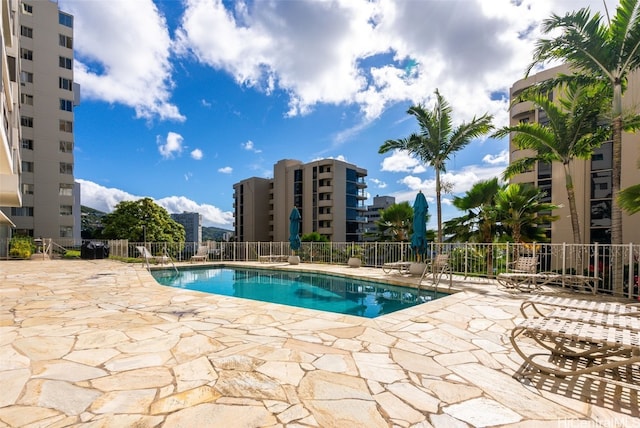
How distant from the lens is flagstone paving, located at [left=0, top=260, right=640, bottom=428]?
80.0 inches

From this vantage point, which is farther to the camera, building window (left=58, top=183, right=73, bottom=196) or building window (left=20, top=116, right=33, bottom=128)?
building window (left=58, top=183, right=73, bottom=196)

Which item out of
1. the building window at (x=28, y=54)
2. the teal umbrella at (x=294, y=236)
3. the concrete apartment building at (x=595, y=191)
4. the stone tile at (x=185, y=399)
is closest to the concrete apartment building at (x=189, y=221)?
the building window at (x=28, y=54)

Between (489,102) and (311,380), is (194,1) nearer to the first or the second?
(311,380)

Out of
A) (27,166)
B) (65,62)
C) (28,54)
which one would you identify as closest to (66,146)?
(27,166)

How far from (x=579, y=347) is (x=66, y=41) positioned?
4290 cm

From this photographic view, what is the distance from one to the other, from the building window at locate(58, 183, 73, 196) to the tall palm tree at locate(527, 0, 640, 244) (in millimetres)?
37639

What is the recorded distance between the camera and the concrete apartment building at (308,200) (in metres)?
46.4

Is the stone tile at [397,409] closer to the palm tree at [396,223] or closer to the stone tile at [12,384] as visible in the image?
the stone tile at [12,384]

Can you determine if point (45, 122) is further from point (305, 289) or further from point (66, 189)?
point (305, 289)

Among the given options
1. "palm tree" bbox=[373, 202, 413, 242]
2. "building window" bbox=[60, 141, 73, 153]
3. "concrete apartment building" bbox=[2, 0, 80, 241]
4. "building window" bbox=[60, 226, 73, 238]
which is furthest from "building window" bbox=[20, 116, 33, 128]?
"palm tree" bbox=[373, 202, 413, 242]

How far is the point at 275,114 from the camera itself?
22453 mm

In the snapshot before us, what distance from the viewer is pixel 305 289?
9.07 metres

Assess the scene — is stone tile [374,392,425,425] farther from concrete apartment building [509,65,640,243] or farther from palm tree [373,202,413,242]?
concrete apartment building [509,65,640,243]

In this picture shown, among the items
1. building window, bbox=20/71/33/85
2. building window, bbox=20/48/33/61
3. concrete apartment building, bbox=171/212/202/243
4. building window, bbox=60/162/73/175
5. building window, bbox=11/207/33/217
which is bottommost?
concrete apartment building, bbox=171/212/202/243
